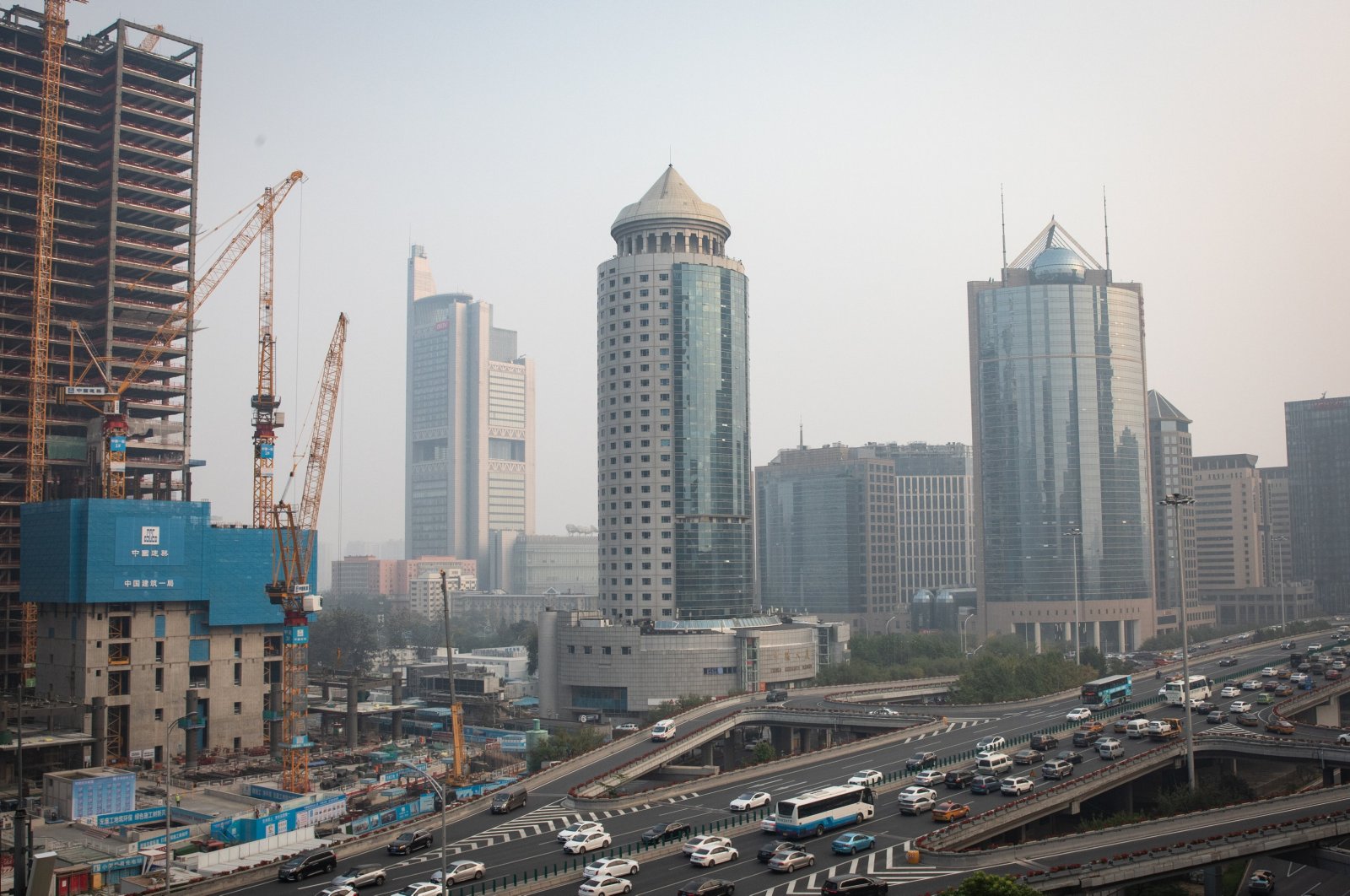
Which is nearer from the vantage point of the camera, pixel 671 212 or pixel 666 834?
pixel 666 834

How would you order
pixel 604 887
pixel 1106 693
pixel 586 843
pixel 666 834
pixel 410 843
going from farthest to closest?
1. pixel 1106 693
2. pixel 410 843
3. pixel 666 834
4. pixel 586 843
5. pixel 604 887

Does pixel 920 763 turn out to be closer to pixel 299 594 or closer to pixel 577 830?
pixel 577 830

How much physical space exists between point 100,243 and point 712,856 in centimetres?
15073

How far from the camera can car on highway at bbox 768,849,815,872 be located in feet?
195

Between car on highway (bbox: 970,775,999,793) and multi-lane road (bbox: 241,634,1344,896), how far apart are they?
0.62 metres

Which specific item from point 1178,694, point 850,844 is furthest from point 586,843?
point 1178,694

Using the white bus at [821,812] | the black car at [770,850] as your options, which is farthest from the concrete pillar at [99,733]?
the black car at [770,850]

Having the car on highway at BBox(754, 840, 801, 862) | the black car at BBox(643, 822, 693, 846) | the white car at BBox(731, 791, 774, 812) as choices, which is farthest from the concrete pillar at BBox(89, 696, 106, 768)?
the car on highway at BBox(754, 840, 801, 862)

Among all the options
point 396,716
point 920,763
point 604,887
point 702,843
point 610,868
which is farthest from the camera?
point 396,716

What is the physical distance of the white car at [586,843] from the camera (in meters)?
64.3

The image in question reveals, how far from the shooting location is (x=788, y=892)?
55500 millimetres

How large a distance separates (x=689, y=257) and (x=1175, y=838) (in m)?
127

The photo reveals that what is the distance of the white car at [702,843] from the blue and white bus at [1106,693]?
62.7 metres

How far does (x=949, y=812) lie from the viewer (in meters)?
68.2
